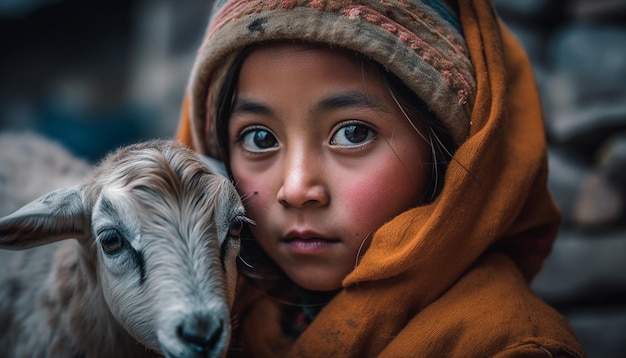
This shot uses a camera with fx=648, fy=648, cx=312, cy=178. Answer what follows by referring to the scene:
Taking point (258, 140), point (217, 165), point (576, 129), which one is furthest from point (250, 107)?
point (576, 129)

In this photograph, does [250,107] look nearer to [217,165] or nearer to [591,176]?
[217,165]

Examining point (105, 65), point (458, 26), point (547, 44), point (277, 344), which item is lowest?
point (105, 65)

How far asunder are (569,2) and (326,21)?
11.2ft

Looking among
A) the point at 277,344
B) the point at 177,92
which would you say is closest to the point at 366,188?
the point at 277,344

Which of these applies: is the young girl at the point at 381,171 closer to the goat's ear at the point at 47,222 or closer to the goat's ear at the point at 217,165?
the goat's ear at the point at 217,165

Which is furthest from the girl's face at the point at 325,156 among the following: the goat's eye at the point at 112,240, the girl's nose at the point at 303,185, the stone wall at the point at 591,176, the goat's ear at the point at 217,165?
the stone wall at the point at 591,176

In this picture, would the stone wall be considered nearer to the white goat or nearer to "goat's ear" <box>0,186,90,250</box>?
the white goat

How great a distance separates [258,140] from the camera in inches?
88.7

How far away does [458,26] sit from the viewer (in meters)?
2.37

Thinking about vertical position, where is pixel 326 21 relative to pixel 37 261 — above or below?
above

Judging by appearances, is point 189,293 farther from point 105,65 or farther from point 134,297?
point 105,65

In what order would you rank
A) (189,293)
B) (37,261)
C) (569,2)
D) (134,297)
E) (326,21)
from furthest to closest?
(569,2)
(37,261)
(326,21)
(134,297)
(189,293)

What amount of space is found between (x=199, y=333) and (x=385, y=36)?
109cm

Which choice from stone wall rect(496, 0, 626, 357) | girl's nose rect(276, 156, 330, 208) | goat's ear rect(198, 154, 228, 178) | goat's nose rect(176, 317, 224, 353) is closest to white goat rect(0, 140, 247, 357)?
goat's nose rect(176, 317, 224, 353)
